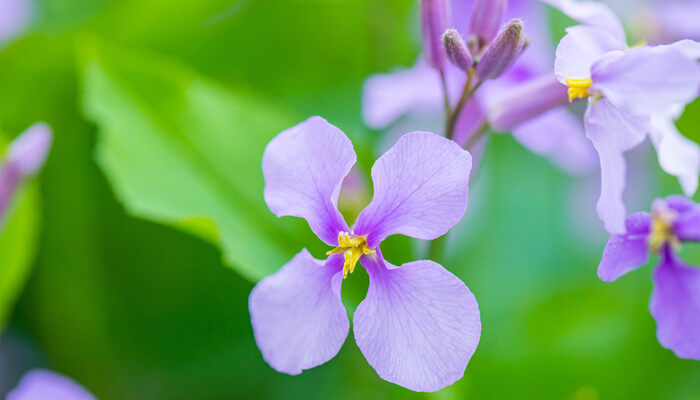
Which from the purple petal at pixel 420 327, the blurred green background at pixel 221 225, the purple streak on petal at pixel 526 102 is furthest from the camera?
the blurred green background at pixel 221 225

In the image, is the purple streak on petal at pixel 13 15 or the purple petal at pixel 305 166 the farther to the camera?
the purple streak on petal at pixel 13 15

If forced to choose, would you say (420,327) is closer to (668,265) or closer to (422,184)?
(422,184)

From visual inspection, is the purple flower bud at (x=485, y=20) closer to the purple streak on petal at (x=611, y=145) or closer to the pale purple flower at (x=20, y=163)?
the purple streak on petal at (x=611, y=145)

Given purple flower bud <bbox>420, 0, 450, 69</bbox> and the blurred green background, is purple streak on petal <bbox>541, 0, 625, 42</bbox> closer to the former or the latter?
purple flower bud <bbox>420, 0, 450, 69</bbox>

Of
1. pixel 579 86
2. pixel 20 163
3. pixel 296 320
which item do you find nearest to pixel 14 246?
pixel 20 163

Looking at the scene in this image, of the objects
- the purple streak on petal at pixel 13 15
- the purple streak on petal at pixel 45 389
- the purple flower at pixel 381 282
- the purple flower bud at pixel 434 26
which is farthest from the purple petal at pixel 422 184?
the purple streak on petal at pixel 13 15

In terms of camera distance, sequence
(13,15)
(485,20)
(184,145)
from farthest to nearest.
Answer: (13,15) < (184,145) < (485,20)

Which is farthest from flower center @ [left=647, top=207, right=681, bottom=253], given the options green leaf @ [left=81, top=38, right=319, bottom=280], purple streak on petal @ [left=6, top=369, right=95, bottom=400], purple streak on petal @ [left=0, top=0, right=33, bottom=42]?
purple streak on petal @ [left=0, top=0, right=33, bottom=42]
